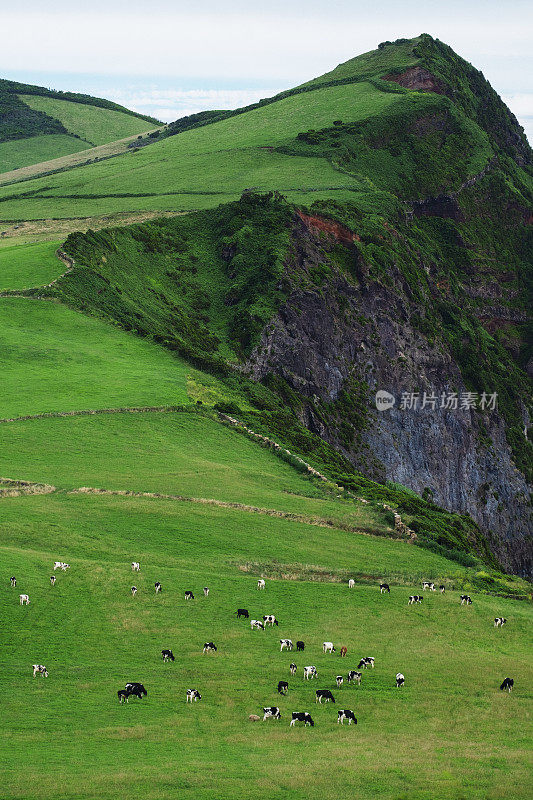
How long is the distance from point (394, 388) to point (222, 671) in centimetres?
11400

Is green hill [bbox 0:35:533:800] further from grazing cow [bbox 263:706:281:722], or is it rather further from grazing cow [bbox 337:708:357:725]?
grazing cow [bbox 337:708:357:725]

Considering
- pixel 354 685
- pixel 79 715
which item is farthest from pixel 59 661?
pixel 354 685

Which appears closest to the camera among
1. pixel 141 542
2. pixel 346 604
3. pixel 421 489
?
pixel 346 604

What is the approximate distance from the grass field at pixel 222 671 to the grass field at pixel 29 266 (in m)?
Result: 62.9

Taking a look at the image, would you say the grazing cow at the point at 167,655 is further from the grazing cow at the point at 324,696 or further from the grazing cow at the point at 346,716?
the grazing cow at the point at 346,716

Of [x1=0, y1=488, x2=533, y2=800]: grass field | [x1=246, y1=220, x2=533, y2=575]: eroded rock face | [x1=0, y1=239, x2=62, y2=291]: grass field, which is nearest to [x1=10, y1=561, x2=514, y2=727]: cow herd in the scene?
[x1=0, y1=488, x2=533, y2=800]: grass field

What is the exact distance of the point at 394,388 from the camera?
501 ft

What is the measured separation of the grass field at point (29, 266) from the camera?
120 metres

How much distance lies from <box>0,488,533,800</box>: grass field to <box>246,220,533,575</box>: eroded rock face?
224ft

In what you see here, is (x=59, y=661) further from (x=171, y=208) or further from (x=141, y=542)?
(x=171, y=208)

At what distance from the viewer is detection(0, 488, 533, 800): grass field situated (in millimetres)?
33344

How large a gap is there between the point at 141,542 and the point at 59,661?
61.3ft

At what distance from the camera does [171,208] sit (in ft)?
559

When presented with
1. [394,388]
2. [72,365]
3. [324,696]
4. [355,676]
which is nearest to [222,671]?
[324,696]
